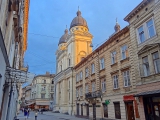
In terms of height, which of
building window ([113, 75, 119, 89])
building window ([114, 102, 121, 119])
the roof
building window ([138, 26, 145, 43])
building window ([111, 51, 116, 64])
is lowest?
building window ([114, 102, 121, 119])

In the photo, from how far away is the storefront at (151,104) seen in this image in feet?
46.2

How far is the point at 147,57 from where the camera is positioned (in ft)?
50.6

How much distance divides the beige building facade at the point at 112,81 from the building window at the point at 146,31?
2.15 meters

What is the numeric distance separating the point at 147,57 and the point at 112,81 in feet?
23.2

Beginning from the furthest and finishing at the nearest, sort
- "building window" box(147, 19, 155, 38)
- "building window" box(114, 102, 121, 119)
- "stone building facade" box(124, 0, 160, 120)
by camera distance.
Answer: "building window" box(114, 102, 121, 119) → "building window" box(147, 19, 155, 38) → "stone building facade" box(124, 0, 160, 120)

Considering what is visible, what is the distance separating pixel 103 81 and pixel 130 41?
26.0 feet

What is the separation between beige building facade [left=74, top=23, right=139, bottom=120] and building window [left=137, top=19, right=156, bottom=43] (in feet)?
7.04

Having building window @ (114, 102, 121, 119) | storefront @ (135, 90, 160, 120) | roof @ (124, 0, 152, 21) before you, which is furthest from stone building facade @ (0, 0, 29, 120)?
building window @ (114, 102, 121, 119)

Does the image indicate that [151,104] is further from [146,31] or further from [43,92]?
[43,92]

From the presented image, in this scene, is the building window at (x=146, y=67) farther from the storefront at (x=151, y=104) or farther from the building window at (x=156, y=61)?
the storefront at (x=151, y=104)

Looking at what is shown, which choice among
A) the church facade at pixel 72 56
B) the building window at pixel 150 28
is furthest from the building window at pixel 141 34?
the church facade at pixel 72 56

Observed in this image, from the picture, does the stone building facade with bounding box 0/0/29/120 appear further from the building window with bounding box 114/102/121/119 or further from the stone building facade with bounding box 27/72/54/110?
the stone building facade with bounding box 27/72/54/110

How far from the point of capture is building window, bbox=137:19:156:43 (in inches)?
606

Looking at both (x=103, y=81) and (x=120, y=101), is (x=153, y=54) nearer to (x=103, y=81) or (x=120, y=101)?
(x=120, y=101)
